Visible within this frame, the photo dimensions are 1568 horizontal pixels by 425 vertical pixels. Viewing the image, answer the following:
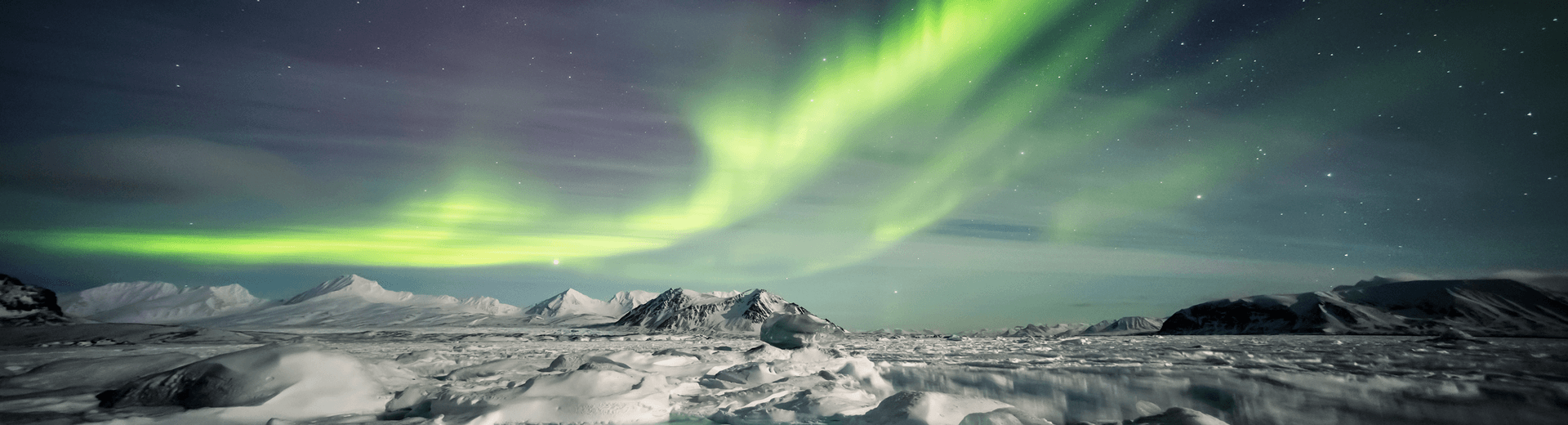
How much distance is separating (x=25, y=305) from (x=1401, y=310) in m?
274

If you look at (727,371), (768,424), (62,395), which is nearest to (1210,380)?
(768,424)

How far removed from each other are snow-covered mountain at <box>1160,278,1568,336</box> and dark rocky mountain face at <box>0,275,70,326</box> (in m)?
229

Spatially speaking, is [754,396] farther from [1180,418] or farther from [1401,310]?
[1401,310]

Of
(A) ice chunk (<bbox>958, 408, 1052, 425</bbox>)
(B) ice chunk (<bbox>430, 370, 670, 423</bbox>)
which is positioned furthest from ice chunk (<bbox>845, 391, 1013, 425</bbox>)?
(B) ice chunk (<bbox>430, 370, 670, 423</bbox>)

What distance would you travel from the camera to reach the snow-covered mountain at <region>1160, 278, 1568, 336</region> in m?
109

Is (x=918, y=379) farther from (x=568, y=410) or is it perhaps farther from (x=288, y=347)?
(x=288, y=347)

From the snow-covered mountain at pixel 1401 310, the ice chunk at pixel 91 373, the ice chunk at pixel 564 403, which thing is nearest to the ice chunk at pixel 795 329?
the ice chunk at pixel 564 403

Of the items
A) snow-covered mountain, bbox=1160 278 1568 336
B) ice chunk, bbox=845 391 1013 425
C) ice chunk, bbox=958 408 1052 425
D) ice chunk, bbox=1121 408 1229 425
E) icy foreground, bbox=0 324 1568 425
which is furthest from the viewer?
snow-covered mountain, bbox=1160 278 1568 336

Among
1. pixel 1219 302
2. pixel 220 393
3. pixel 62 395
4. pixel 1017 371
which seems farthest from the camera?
pixel 1219 302

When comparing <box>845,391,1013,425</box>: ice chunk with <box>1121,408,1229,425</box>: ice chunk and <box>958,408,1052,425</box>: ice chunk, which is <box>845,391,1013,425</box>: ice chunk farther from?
<box>1121,408,1229,425</box>: ice chunk

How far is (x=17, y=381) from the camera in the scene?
38.1 feet

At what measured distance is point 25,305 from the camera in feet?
290

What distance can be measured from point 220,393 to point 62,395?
3982 mm

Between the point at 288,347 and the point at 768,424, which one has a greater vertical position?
the point at 288,347
